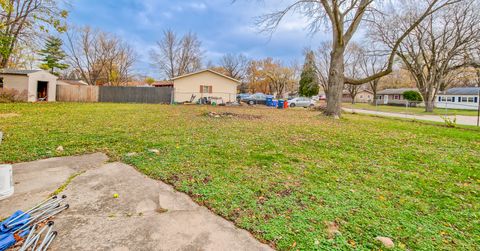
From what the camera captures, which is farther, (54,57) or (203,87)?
(54,57)

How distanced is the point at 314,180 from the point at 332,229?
1174 millimetres

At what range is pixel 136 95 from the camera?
21359mm

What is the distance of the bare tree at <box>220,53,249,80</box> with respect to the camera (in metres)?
48.4

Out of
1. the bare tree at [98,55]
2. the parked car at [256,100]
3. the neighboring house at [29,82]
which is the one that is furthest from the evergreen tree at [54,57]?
the parked car at [256,100]

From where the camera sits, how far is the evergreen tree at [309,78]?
3825cm

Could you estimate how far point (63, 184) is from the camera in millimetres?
2725

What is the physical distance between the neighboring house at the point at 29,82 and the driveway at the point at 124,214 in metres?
19.0

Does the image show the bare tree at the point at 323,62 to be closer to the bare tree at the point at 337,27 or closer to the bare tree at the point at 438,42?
the bare tree at the point at 438,42

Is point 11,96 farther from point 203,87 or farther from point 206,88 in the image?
point 206,88

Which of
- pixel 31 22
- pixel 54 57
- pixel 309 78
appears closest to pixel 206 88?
pixel 31 22

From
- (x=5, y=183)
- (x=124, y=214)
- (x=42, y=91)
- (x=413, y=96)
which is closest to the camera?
(x=124, y=214)

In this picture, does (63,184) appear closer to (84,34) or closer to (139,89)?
(139,89)

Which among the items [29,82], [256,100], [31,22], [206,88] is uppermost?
[31,22]

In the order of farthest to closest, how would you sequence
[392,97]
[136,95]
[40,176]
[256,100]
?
[392,97], [256,100], [136,95], [40,176]
